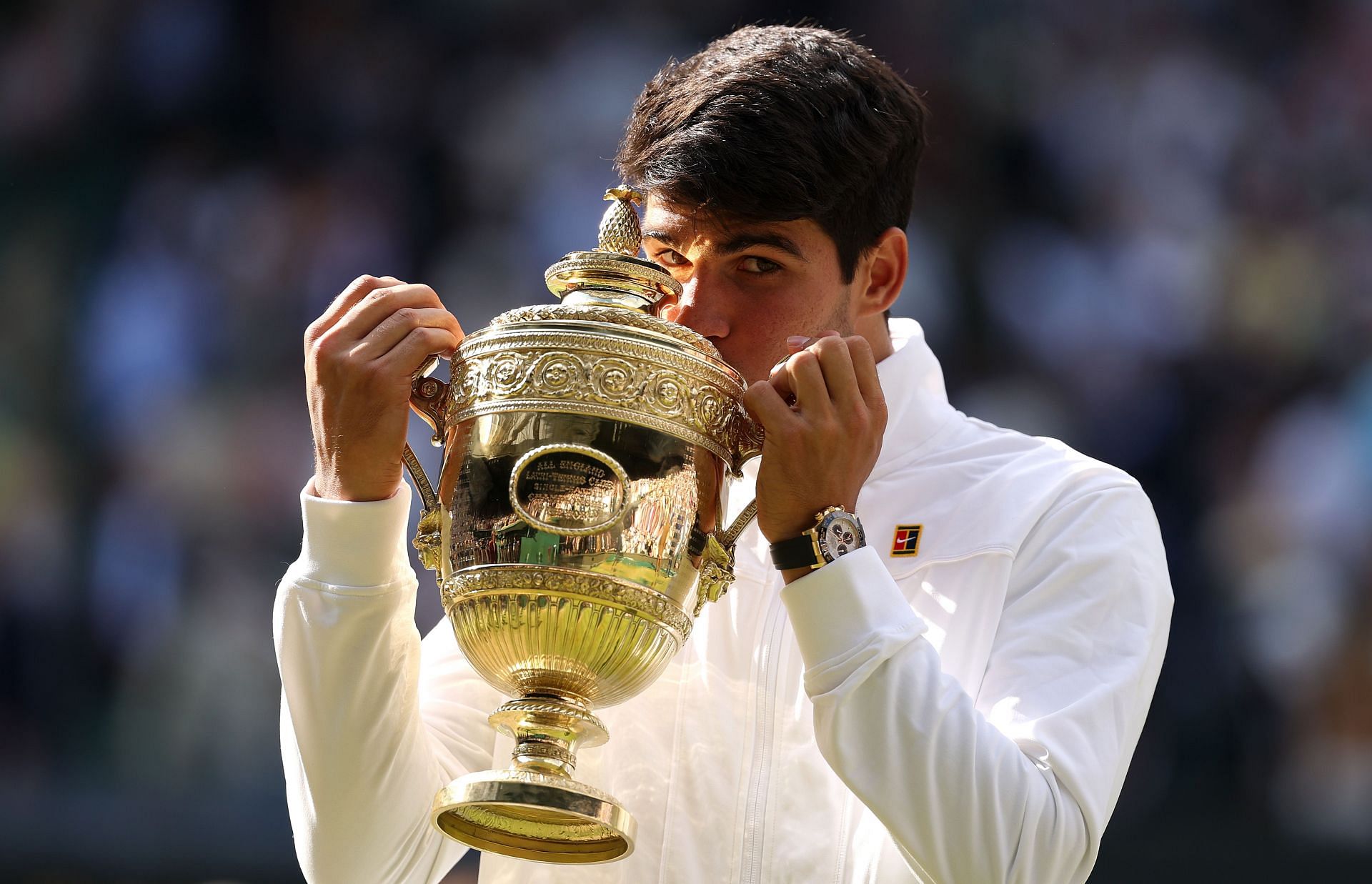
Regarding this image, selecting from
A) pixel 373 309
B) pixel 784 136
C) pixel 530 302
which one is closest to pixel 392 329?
pixel 373 309

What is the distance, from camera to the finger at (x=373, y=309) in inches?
76.3

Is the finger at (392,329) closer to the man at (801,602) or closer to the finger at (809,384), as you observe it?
the man at (801,602)

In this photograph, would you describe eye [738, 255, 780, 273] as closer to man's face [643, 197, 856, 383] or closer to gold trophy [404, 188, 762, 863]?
man's face [643, 197, 856, 383]

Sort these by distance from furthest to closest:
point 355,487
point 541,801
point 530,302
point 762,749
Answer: point 530,302
point 762,749
point 355,487
point 541,801

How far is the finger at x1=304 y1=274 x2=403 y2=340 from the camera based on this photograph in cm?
196

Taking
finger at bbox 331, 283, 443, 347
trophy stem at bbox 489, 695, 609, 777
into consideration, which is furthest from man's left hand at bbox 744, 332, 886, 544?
finger at bbox 331, 283, 443, 347

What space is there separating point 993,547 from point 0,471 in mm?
4910

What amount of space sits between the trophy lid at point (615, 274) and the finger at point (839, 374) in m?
0.23

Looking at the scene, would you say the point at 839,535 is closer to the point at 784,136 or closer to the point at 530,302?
the point at 784,136

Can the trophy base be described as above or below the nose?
below

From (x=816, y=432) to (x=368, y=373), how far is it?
0.52m

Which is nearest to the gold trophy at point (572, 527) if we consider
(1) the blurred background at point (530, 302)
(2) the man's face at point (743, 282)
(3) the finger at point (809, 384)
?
(3) the finger at point (809, 384)

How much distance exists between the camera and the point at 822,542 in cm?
185

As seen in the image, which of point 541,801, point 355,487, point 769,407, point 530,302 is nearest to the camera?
point 541,801
